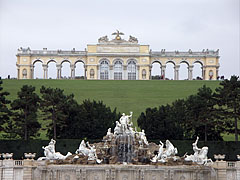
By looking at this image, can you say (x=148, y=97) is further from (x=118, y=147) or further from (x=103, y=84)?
(x=118, y=147)

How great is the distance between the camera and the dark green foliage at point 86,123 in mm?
45625

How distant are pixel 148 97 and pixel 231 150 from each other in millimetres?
26503

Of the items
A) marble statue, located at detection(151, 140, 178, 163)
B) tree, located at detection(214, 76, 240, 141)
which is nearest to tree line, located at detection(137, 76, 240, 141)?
tree, located at detection(214, 76, 240, 141)

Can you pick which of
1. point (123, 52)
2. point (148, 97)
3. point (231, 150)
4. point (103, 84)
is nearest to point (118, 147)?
point (231, 150)

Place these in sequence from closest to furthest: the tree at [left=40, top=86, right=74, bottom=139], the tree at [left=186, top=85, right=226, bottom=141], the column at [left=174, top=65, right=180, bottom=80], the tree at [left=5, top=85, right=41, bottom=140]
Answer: the tree at [left=186, top=85, right=226, bottom=141] < the tree at [left=5, top=85, right=41, bottom=140] < the tree at [left=40, top=86, right=74, bottom=139] < the column at [left=174, top=65, right=180, bottom=80]

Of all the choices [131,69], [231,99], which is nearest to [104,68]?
[131,69]

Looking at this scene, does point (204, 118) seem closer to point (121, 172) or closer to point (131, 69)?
point (121, 172)

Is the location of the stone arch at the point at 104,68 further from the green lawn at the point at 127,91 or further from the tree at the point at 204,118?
the tree at the point at 204,118

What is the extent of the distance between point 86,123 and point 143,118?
5.67 meters

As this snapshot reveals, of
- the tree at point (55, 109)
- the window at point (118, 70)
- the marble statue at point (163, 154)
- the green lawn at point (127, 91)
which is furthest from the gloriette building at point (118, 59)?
the marble statue at point (163, 154)

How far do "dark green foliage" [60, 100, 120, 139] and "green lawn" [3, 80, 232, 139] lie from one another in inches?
330

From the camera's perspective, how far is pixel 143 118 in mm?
46875

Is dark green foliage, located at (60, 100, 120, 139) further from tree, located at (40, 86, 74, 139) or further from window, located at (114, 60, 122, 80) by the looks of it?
window, located at (114, 60, 122, 80)

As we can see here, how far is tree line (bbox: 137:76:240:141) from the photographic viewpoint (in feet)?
145
